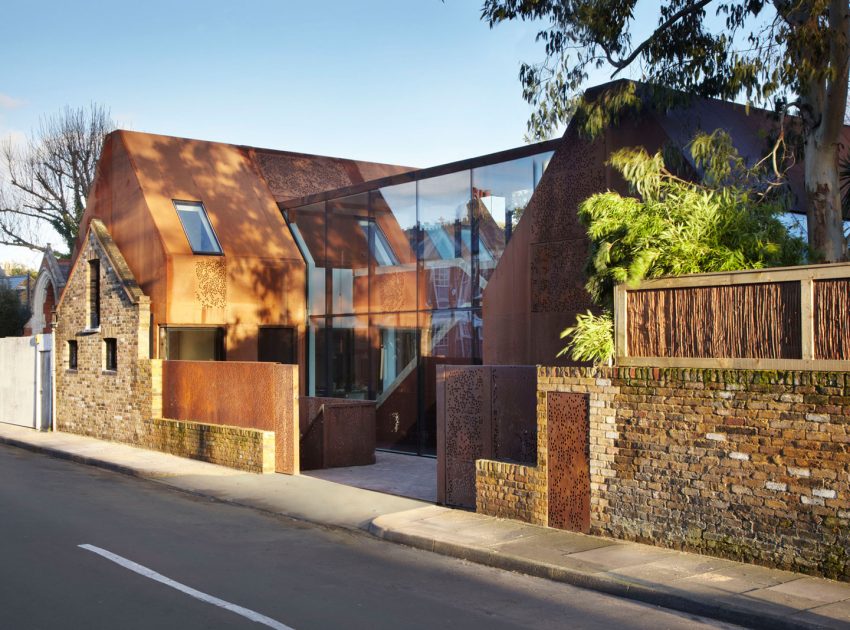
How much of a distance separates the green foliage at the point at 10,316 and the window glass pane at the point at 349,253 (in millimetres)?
25398

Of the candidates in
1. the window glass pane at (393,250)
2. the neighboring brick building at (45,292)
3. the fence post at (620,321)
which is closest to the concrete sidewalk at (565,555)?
the fence post at (620,321)

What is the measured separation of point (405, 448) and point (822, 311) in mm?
11862

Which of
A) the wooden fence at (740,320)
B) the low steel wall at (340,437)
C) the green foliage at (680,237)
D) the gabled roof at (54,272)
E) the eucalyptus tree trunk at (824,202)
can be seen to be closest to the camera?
the wooden fence at (740,320)

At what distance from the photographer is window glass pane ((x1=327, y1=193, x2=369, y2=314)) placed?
21312 mm

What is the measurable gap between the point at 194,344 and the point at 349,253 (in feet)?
15.0

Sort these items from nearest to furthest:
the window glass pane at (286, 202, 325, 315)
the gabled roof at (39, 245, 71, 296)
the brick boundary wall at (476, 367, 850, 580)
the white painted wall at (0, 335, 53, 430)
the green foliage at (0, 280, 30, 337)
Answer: the brick boundary wall at (476, 367, 850, 580), the window glass pane at (286, 202, 325, 315), the white painted wall at (0, 335, 53, 430), the gabled roof at (39, 245, 71, 296), the green foliage at (0, 280, 30, 337)

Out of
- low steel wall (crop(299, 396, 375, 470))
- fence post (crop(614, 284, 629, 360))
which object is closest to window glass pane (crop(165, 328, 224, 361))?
low steel wall (crop(299, 396, 375, 470))

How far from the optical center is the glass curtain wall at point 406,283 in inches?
711

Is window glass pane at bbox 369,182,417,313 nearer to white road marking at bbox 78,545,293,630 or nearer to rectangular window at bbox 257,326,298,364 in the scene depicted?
rectangular window at bbox 257,326,298,364

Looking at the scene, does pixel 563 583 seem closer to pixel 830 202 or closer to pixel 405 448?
pixel 830 202

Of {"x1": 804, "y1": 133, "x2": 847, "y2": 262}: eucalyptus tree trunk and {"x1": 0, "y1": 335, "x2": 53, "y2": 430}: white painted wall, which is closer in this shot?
{"x1": 804, "y1": 133, "x2": 847, "y2": 262}: eucalyptus tree trunk

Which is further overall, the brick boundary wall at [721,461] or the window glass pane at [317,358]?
the window glass pane at [317,358]

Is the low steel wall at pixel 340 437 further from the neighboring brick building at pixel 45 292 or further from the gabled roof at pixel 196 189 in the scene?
the neighboring brick building at pixel 45 292

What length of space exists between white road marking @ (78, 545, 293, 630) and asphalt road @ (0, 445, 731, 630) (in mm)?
29
